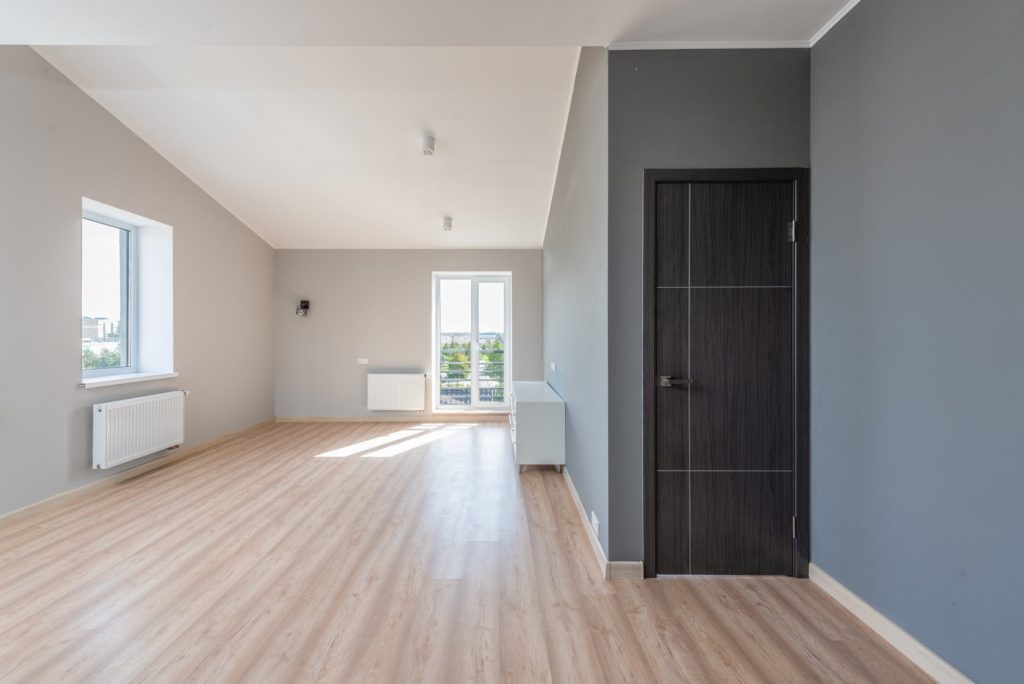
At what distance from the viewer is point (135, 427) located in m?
3.88

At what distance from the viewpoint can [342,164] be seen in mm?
4391

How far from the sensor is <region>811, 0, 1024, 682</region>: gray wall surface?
140 cm

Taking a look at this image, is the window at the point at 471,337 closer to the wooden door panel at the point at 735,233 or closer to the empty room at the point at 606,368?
the empty room at the point at 606,368

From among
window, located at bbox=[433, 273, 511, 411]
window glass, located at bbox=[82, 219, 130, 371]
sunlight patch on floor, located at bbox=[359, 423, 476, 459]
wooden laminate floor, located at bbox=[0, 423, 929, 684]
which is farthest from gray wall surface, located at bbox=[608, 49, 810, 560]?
window, located at bbox=[433, 273, 511, 411]

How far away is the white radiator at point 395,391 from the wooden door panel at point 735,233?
4.81 meters

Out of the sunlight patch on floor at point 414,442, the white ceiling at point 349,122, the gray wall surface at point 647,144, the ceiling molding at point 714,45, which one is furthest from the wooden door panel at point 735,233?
the sunlight patch on floor at point 414,442

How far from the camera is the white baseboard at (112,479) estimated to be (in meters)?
3.06

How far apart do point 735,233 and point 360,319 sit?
215 inches

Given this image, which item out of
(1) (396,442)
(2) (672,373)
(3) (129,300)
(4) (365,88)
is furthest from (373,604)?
(3) (129,300)

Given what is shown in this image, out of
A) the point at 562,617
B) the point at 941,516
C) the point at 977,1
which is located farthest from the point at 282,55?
the point at 941,516

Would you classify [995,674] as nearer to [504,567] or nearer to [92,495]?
[504,567]

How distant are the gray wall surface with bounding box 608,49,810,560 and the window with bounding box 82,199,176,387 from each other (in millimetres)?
4245

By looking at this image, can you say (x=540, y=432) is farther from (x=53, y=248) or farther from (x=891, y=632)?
(x=53, y=248)

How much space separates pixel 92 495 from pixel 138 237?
244cm
